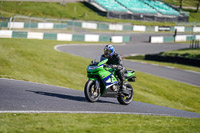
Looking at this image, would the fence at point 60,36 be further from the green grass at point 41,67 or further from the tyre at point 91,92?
the tyre at point 91,92

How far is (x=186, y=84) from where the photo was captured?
23859 mm

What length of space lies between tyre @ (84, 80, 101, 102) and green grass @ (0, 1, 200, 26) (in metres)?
46.8

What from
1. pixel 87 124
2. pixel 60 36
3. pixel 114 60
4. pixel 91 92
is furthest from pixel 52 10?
pixel 87 124

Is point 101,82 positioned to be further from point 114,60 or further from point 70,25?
point 70,25

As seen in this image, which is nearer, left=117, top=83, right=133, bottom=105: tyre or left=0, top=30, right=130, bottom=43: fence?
left=117, top=83, right=133, bottom=105: tyre

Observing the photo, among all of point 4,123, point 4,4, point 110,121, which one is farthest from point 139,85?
point 4,4

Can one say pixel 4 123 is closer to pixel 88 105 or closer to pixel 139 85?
pixel 88 105

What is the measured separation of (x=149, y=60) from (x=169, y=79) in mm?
11935

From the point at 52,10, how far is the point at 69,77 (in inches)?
1831

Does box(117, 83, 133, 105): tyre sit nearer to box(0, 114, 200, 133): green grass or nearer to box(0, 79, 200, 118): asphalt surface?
box(0, 79, 200, 118): asphalt surface

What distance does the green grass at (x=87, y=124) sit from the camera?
7.17 metres

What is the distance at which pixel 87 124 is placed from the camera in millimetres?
8031

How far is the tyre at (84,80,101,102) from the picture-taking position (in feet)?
36.6

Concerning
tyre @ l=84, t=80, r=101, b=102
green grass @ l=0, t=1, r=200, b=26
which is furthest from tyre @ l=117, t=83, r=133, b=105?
green grass @ l=0, t=1, r=200, b=26
